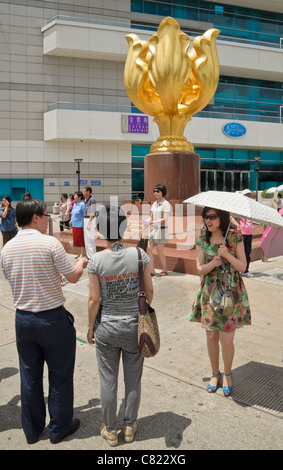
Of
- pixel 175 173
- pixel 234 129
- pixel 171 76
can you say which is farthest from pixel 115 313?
pixel 234 129

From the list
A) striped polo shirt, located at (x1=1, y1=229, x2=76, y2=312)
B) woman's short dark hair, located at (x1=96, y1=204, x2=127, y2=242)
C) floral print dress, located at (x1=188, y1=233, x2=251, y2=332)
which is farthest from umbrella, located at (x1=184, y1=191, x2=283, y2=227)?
striped polo shirt, located at (x1=1, y1=229, x2=76, y2=312)

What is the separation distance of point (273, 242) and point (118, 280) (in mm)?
2381

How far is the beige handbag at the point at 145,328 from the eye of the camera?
111 inches

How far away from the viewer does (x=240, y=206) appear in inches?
133

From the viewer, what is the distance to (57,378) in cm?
302

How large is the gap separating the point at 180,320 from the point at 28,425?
122 inches

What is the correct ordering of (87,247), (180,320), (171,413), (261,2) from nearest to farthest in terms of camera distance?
(171,413)
(180,320)
(87,247)
(261,2)

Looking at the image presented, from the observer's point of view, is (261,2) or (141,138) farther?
(261,2)

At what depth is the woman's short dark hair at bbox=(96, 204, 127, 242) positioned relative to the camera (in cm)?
288

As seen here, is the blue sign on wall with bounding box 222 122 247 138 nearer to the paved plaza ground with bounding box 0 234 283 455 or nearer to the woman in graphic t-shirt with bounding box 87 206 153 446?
the paved plaza ground with bounding box 0 234 283 455

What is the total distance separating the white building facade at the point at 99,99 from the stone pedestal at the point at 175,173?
1894 cm

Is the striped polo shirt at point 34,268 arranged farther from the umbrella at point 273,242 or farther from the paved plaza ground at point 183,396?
the umbrella at point 273,242

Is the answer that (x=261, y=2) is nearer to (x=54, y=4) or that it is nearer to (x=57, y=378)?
(x=54, y=4)
